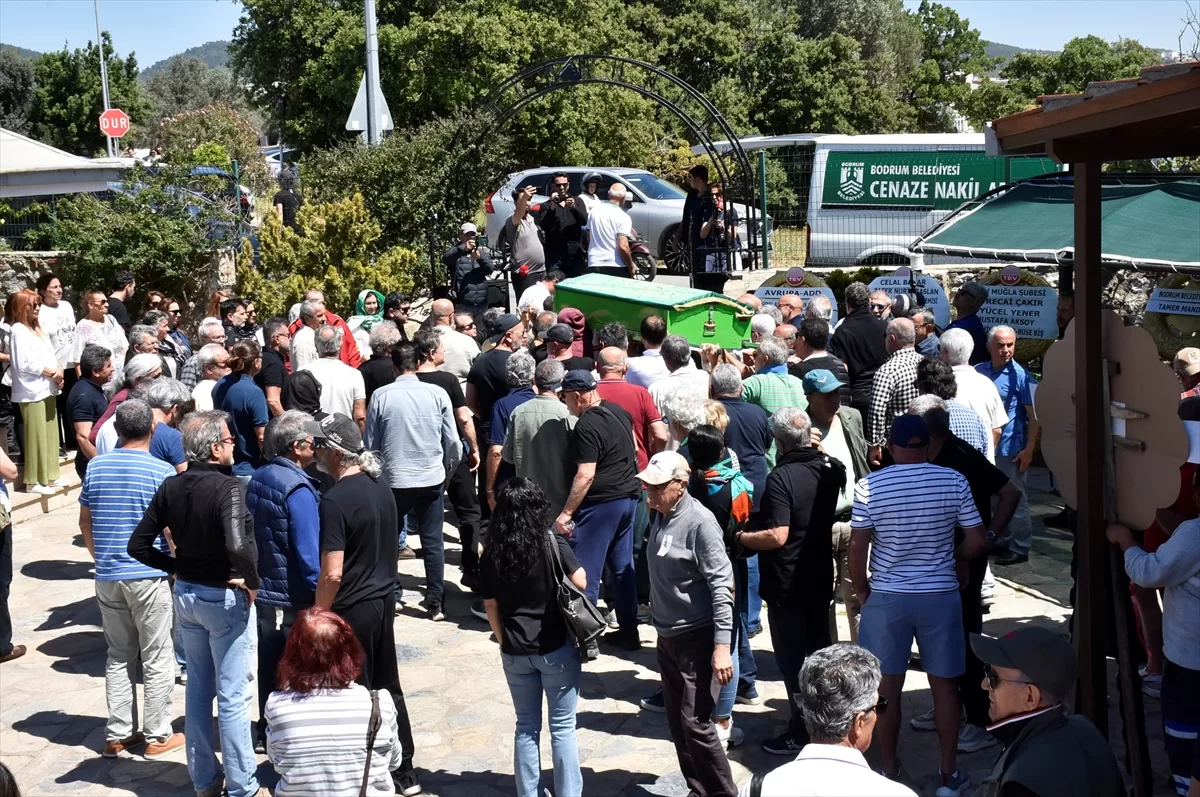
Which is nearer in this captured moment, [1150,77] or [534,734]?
[1150,77]

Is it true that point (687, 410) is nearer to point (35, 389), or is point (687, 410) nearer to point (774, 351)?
point (774, 351)

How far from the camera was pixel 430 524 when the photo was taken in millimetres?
7980

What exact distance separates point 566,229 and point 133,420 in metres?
8.50

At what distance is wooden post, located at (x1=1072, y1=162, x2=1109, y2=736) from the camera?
4.94m

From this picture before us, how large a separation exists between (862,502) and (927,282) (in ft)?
25.2

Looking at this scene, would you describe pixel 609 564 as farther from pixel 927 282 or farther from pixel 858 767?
pixel 927 282

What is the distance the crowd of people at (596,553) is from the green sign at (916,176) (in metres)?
7.87

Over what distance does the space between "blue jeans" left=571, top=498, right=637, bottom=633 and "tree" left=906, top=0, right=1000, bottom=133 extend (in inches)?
1449

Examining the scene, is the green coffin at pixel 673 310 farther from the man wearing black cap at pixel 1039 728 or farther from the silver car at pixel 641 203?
the silver car at pixel 641 203

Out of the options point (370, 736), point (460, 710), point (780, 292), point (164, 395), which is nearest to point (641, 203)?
point (780, 292)

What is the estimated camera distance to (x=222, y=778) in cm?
588

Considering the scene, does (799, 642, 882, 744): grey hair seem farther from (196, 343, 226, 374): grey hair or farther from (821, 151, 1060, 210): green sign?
(821, 151, 1060, 210): green sign

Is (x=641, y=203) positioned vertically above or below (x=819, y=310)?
above

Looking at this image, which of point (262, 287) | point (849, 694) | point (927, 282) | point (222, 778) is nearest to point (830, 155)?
point (927, 282)
